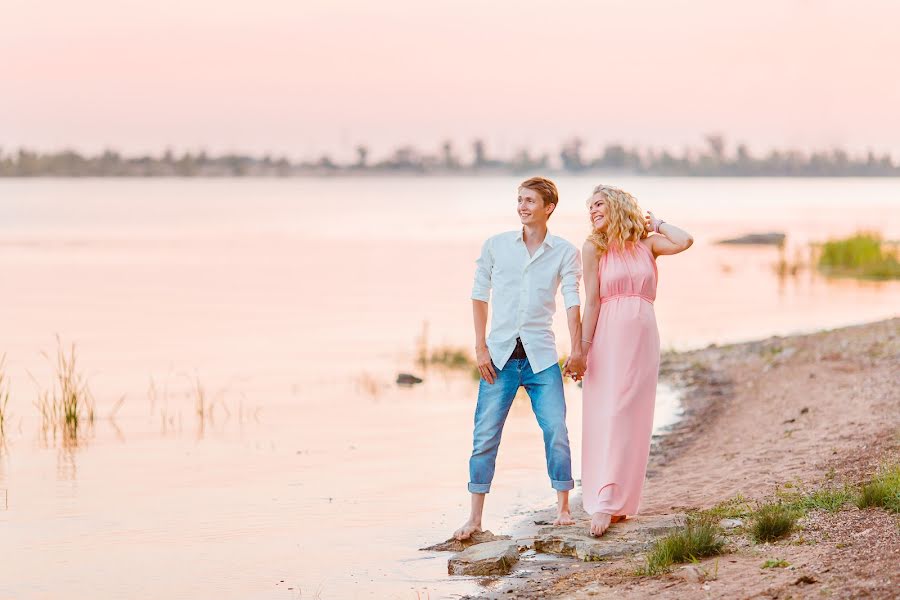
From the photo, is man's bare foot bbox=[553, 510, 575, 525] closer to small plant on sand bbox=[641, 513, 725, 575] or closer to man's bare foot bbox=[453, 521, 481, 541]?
man's bare foot bbox=[453, 521, 481, 541]

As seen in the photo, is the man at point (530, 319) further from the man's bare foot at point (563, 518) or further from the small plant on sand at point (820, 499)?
the small plant on sand at point (820, 499)

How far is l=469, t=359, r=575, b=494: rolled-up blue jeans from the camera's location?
7.16 m

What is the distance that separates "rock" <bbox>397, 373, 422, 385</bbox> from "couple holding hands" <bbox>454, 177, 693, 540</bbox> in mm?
8648

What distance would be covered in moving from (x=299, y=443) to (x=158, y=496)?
7.73 ft

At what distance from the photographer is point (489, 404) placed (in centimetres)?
730

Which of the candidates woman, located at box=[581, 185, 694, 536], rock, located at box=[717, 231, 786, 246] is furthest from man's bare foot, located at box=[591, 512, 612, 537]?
rock, located at box=[717, 231, 786, 246]

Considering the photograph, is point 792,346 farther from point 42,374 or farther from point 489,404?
point 42,374

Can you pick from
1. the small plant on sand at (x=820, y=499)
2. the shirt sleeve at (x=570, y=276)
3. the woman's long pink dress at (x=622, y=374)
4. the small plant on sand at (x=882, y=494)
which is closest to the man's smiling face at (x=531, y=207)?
the shirt sleeve at (x=570, y=276)

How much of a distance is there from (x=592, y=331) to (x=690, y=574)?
64.1 inches

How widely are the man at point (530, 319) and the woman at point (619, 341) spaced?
125mm

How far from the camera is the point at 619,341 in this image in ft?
23.4

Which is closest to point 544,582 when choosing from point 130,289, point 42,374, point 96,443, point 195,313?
point 96,443

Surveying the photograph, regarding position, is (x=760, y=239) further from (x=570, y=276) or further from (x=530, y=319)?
(x=530, y=319)

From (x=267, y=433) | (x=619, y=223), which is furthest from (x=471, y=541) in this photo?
(x=267, y=433)
